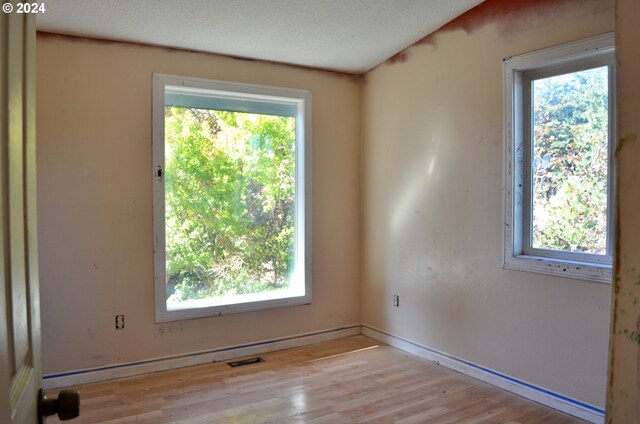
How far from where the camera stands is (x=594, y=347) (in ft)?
8.61

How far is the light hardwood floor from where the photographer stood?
8.87ft

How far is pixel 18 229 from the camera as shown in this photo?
0.70 m

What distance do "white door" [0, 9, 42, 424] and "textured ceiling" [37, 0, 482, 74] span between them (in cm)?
237

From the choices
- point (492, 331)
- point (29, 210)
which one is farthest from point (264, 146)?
point (29, 210)

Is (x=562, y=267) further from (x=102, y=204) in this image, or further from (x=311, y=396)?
(x=102, y=204)

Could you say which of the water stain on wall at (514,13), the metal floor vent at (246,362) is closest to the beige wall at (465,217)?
the water stain on wall at (514,13)

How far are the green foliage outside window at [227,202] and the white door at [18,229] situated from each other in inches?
110

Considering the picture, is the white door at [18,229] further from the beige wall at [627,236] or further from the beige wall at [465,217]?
the beige wall at [465,217]

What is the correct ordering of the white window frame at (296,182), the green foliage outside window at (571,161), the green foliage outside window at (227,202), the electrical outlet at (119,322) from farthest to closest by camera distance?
the green foliage outside window at (227,202), the white window frame at (296,182), the electrical outlet at (119,322), the green foliage outside window at (571,161)

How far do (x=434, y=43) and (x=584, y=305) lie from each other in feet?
7.12

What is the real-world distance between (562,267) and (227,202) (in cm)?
247

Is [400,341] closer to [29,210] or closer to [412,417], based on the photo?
[412,417]

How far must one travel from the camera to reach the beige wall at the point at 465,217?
8.98ft

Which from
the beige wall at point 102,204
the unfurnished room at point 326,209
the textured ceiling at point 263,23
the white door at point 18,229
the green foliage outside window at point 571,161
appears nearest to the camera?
the white door at point 18,229
